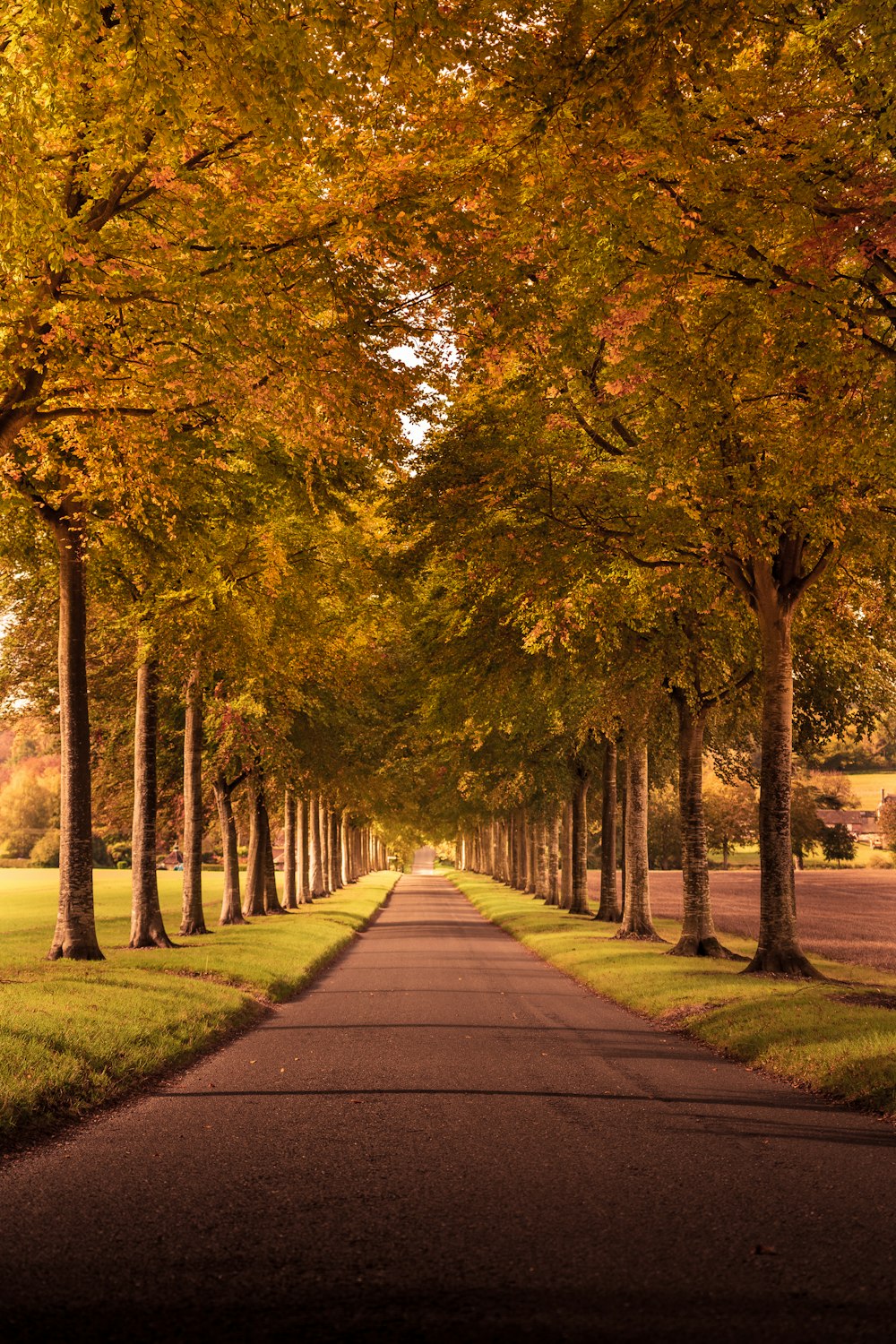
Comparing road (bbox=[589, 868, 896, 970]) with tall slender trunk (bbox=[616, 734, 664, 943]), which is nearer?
tall slender trunk (bbox=[616, 734, 664, 943])

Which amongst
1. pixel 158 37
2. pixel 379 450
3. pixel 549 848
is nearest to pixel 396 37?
pixel 158 37

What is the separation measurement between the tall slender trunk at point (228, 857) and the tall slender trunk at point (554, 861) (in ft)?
46.1

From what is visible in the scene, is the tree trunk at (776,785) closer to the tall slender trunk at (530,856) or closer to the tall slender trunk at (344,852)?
the tall slender trunk at (530,856)

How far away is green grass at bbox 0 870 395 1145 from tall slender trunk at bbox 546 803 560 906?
704 inches

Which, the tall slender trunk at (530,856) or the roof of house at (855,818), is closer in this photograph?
the tall slender trunk at (530,856)

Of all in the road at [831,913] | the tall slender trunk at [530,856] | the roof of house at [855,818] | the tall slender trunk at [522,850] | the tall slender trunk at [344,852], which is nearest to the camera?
the road at [831,913]

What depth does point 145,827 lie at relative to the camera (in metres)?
21.5

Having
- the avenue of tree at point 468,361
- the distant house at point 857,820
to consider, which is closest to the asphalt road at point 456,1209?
the avenue of tree at point 468,361

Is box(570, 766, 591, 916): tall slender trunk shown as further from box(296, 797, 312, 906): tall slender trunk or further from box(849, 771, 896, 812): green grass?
box(849, 771, 896, 812): green grass

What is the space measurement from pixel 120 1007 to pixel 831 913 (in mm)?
38133

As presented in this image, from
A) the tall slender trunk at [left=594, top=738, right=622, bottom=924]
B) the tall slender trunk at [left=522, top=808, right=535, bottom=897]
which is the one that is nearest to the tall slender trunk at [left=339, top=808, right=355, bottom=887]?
the tall slender trunk at [left=522, top=808, right=535, bottom=897]

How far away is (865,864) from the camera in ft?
395

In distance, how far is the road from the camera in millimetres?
27750

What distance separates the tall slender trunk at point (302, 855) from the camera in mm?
43875
